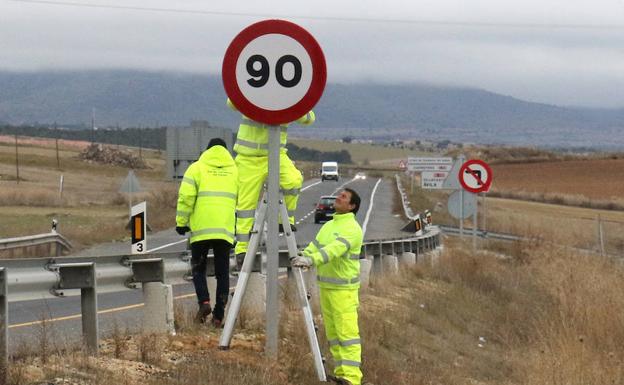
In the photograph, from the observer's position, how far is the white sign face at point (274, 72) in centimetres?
767

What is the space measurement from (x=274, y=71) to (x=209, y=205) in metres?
2.84

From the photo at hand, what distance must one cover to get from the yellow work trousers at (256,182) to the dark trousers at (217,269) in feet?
0.73

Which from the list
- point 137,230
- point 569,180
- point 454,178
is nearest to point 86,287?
point 137,230

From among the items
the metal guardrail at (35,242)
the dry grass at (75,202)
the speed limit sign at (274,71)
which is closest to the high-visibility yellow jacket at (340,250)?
the speed limit sign at (274,71)

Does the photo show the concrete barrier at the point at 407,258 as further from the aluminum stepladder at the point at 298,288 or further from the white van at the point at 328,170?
the white van at the point at 328,170

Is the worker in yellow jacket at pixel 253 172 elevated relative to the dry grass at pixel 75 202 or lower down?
elevated

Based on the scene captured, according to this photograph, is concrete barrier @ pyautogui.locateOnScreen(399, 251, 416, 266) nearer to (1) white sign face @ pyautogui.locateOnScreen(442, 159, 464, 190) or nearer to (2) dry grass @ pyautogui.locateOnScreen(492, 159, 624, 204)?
(1) white sign face @ pyautogui.locateOnScreen(442, 159, 464, 190)

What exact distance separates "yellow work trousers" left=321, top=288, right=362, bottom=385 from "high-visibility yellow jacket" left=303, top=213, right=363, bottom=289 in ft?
0.25

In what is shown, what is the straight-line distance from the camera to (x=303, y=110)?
7746mm

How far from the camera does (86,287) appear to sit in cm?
866

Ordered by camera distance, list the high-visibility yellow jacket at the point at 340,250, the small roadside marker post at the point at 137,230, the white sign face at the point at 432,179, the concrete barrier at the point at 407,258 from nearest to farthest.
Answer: the high-visibility yellow jacket at the point at 340,250 < the small roadside marker post at the point at 137,230 < the concrete barrier at the point at 407,258 < the white sign face at the point at 432,179

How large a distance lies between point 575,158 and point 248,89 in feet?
389

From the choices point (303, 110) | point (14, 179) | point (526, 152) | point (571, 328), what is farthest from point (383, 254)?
point (526, 152)

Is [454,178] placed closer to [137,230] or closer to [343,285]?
[137,230]
